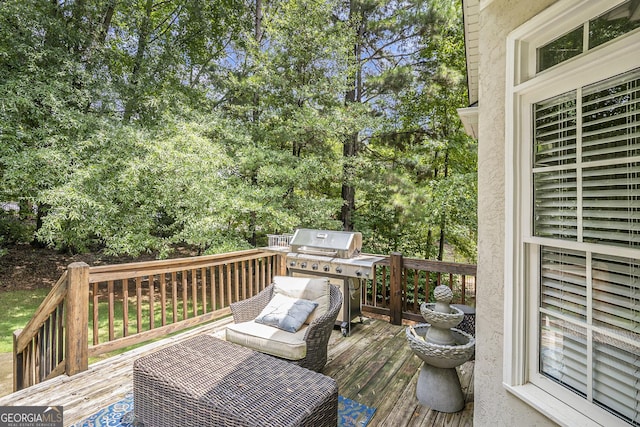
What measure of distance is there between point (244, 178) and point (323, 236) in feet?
12.0

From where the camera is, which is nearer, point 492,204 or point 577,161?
point 577,161

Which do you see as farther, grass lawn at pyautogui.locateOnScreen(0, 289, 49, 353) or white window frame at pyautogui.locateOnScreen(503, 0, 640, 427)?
grass lawn at pyautogui.locateOnScreen(0, 289, 49, 353)

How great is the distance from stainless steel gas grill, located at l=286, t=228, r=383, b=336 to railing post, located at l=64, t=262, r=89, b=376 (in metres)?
2.41

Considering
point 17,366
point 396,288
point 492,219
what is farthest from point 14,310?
point 492,219

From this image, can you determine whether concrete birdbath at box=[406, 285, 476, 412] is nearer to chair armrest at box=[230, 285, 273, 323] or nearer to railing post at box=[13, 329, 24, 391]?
chair armrest at box=[230, 285, 273, 323]

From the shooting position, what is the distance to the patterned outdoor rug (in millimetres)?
2436

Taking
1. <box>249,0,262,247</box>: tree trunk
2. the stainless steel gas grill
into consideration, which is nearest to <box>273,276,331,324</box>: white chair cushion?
the stainless steel gas grill

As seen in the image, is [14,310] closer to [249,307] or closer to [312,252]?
[249,307]

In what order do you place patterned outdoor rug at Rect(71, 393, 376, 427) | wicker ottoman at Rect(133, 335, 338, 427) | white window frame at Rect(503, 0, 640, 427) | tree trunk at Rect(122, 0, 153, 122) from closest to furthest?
white window frame at Rect(503, 0, 640, 427)
wicker ottoman at Rect(133, 335, 338, 427)
patterned outdoor rug at Rect(71, 393, 376, 427)
tree trunk at Rect(122, 0, 153, 122)

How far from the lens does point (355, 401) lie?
2766mm

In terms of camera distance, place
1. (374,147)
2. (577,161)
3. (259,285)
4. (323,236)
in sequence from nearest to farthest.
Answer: (577,161), (323,236), (259,285), (374,147)

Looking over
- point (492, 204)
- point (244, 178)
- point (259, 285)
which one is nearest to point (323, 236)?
point (259, 285)

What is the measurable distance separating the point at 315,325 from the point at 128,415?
171cm

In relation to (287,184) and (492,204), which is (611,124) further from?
(287,184)
